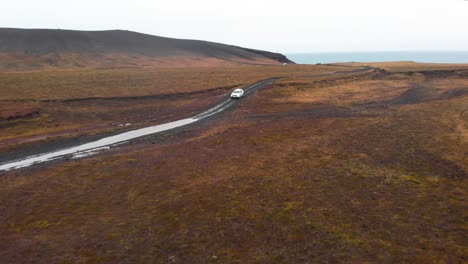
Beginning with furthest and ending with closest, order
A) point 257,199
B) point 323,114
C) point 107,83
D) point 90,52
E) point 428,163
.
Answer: point 90,52
point 107,83
point 323,114
point 428,163
point 257,199

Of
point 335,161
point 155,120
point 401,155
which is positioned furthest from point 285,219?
point 155,120

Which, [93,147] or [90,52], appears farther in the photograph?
[90,52]

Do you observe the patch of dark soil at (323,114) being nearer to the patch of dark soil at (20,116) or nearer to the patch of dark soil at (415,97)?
the patch of dark soil at (415,97)

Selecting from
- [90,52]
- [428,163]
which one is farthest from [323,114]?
[90,52]

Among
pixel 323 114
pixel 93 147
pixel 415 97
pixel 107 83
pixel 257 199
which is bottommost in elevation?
pixel 93 147

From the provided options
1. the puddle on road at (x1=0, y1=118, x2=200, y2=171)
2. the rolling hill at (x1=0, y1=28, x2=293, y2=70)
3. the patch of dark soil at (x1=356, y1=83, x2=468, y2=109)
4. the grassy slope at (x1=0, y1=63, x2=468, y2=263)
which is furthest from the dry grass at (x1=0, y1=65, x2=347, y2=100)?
the patch of dark soil at (x1=356, y1=83, x2=468, y2=109)

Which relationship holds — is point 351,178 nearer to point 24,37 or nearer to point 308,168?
point 308,168

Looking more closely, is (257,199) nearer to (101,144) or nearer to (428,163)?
(428,163)
